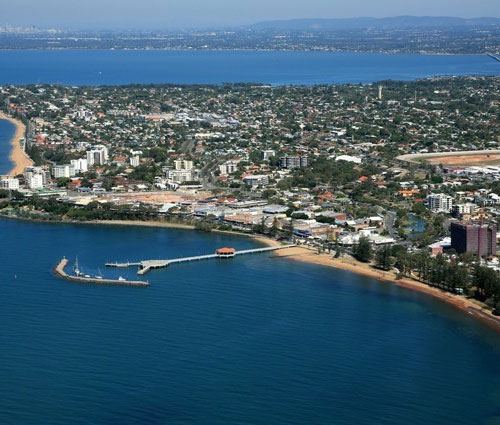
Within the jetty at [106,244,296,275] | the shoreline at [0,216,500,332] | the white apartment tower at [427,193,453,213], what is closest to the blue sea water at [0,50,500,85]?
the white apartment tower at [427,193,453,213]

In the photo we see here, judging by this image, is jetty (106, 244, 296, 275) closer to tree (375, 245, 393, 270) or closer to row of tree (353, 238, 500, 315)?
row of tree (353, 238, 500, 315)

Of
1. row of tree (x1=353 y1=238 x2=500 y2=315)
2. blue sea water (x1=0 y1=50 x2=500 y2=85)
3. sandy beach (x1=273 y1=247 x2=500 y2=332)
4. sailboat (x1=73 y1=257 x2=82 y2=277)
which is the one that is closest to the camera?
sandy beach (x1=273 y1=247 x2=500 y2=332)

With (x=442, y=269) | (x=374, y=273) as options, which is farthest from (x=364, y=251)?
(x=442, y=269)

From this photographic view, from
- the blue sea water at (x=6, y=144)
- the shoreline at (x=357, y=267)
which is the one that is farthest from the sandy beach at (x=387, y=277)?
the blue sea water at (x=6, y=144)

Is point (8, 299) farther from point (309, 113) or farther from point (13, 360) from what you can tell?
point (309, 113)

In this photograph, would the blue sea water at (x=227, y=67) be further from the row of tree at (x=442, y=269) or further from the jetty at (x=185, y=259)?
the row of tree at (x=442, y=269)
